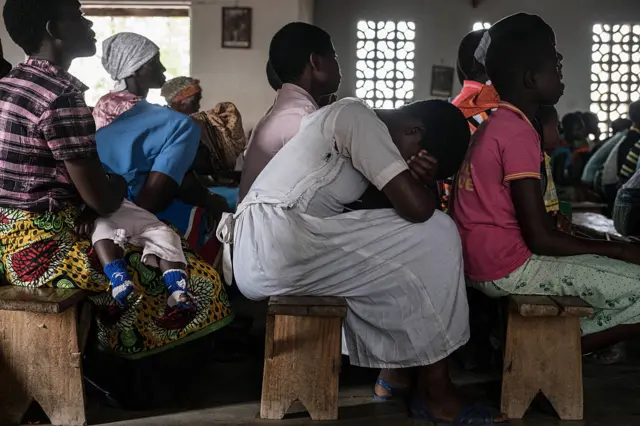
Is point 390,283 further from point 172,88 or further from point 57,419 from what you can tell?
point 172,88

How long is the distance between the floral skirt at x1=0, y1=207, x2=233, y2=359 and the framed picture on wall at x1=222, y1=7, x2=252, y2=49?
561cm

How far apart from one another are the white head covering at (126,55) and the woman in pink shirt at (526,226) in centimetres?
141

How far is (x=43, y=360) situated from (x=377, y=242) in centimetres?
107

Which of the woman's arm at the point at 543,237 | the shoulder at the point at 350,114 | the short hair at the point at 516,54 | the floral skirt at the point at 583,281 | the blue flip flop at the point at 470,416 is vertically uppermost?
the short hair at the point at 516,54

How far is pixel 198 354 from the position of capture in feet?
9.46

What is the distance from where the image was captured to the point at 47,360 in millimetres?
2367

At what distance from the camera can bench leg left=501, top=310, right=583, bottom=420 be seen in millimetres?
2422

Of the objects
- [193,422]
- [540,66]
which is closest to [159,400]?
[193,422]

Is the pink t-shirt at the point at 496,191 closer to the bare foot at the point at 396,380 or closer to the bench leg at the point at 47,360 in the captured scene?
the bare foot at the point at 396,380

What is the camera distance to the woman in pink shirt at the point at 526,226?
248 cm

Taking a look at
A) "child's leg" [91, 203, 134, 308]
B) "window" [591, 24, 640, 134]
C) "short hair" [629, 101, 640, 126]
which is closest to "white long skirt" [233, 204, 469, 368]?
"child's leg" [91, 203, 134, 308]

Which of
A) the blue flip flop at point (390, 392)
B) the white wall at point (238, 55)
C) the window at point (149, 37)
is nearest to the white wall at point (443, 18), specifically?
the window at point (149, 37)

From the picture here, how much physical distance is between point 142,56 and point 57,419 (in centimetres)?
151

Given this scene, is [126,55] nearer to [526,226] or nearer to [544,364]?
[526,226]
